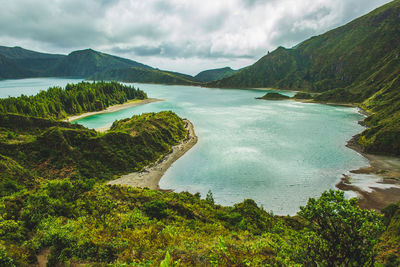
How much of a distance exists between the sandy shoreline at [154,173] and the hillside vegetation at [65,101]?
231ft

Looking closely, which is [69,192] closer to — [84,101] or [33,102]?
[33,102]

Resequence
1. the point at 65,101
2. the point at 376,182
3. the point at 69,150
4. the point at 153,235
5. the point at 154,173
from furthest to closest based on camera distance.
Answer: the point at 65,101 < the point at 154,173 < the point at 69,150 < the point at 376,182 < the point at 153,235

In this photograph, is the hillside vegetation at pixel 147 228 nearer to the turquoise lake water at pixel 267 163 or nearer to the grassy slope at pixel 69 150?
the grassy slope at pixel 69 150

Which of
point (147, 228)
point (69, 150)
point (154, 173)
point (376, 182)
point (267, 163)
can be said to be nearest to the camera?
point (147, 228)

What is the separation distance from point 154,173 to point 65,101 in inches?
3936

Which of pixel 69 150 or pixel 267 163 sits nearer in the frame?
pixel 69 150

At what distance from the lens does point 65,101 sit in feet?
381

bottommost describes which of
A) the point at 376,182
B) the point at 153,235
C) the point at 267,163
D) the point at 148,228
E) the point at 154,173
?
the point at 154,173

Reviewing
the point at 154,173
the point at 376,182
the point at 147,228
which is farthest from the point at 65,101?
the point at 376,182

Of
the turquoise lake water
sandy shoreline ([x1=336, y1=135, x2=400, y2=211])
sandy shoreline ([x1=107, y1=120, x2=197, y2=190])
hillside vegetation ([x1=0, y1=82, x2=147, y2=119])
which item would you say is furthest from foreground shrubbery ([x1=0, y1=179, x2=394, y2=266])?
hillside vegetation ([x1=0, y1=82, x2=147, y2=119])

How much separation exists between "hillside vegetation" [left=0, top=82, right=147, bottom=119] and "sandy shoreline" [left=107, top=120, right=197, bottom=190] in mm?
→ 70366

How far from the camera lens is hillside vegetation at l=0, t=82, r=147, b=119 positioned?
87812mm

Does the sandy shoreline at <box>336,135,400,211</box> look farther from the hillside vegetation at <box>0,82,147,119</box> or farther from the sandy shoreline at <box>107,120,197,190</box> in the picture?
the hillside vegetation at <box>0,82,147,119</box>

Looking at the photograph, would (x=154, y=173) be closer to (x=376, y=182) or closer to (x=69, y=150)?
(x=69, y=150)
